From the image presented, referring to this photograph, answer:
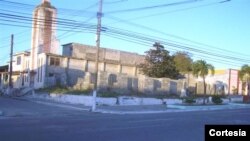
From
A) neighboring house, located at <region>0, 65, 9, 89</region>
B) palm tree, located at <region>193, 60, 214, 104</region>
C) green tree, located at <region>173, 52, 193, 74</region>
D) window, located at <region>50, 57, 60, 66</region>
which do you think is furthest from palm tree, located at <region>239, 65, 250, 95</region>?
neighboring house, located at <region>0, 65, 9, 89</region>

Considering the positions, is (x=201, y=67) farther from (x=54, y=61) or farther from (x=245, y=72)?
(x=54, y=61)

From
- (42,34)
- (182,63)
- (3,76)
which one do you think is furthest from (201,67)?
(3,76)

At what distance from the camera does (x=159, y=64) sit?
61.6m

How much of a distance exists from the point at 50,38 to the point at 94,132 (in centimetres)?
5079

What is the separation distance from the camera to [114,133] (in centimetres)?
1518

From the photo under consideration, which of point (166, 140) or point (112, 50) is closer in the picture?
point (166, 140)

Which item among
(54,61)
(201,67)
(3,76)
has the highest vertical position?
(54,61)

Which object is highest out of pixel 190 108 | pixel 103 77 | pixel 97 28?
pixel 97 28

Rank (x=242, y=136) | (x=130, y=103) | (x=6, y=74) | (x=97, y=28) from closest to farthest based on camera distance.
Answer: (x=242, y=136) → (x=97, y=28) → (x=130, y=103) → (x=6, y=74)

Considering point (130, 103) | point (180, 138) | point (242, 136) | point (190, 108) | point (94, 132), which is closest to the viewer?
point (242, 136)

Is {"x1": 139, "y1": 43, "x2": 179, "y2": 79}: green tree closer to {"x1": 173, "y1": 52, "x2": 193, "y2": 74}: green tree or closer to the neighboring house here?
{"x1": 173, "y1": 52, "x2": 193, "y2": 74}: green tree

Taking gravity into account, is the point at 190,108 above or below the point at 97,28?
below

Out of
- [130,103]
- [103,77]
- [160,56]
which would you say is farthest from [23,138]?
[160,56]

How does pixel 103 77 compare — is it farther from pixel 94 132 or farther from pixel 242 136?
pixel 242 136
